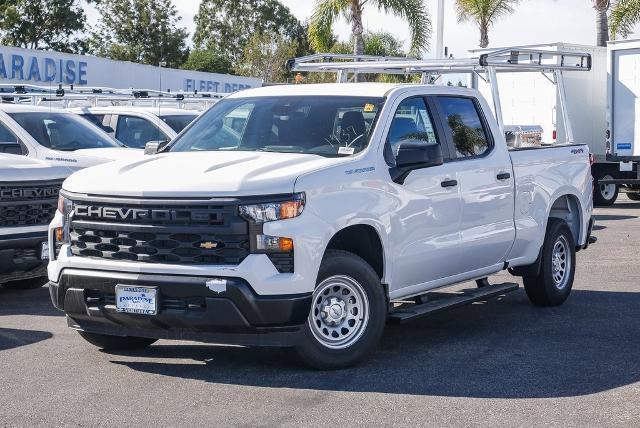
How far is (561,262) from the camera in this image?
10.6 m

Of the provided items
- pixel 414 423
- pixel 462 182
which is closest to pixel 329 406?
pixel 414 423

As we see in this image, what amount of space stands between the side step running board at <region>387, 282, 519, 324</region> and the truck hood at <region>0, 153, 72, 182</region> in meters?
3.78

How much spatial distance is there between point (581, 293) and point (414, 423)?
542 cm

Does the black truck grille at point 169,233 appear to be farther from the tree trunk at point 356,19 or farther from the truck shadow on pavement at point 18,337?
the tree trunk at point 356,19

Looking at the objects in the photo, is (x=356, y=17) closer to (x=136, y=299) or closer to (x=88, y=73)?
(x=88, y=73)

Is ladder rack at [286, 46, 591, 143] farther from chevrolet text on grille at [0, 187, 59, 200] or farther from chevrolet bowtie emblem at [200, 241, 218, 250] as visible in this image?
chevrolet bowtie emblem at [200, 241, 218, 250]

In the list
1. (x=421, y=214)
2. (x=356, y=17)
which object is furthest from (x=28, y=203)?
(x=356, y=17)

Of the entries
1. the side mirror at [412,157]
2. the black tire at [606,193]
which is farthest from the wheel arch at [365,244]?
the black tire at [606,193]

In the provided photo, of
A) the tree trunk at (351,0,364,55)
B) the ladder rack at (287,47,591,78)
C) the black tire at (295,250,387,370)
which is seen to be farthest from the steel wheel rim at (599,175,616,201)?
the black tire at (295,250,387,370)

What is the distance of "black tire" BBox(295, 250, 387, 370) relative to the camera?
7418mm

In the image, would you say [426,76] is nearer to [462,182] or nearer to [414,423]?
[462,182]

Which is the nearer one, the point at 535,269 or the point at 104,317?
the point at 104,317

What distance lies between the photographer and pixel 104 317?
7.46m

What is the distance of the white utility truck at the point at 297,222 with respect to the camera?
281 inches
